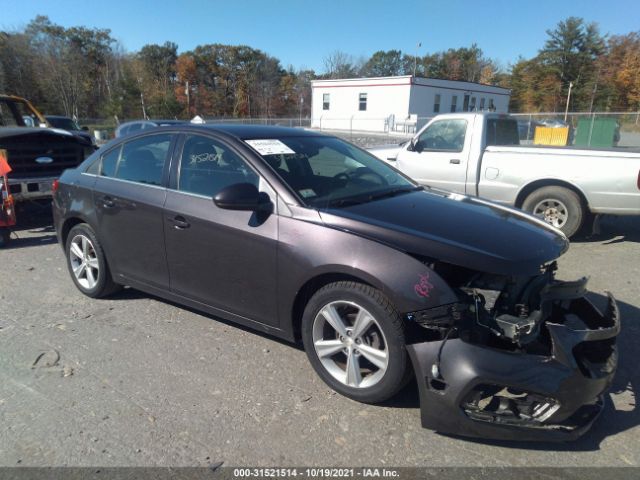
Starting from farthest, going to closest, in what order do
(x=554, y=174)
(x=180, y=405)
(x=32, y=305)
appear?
(x=554, y=174)
(x=32, y=305)
(x=180, y=405)

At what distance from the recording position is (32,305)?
15.0 ft

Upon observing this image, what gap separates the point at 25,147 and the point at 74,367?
5.28 m

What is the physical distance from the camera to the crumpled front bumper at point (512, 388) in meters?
2.39

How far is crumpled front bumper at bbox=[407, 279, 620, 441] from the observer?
2389mm

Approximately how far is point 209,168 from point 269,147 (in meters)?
0.51

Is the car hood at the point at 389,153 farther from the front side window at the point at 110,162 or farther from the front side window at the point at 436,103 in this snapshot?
the front side window at the point at 436,103

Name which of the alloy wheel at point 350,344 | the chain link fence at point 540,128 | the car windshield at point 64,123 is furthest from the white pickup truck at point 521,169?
the car windshield at point 64,123

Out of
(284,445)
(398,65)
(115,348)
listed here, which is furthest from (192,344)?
(398,65)

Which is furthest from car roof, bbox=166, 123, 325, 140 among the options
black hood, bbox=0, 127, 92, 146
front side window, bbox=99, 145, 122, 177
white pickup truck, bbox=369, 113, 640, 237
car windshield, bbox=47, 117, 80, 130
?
car windshield, bbox=47, 117, 80, 130

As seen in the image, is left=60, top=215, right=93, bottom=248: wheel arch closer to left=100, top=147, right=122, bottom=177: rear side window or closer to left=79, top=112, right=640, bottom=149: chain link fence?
left=100, top=147, right=122, bottom=177: rear side window

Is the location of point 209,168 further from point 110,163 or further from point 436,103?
point 436,103

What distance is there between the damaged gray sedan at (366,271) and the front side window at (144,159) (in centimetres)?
2

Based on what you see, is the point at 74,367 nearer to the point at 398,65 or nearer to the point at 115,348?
the point at 115,348

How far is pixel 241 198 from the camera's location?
315 cm
